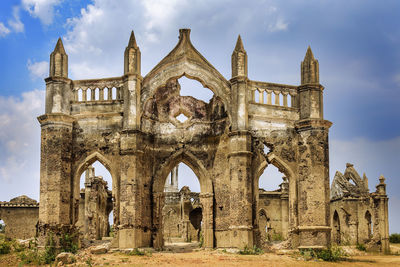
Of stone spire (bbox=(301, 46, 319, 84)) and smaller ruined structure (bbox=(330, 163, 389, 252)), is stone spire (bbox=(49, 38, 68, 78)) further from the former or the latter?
smaller ruined structure (bbox=(330, 163, 389, 252))

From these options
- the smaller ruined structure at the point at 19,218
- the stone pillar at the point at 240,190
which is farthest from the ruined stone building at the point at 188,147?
the smaller ruined structure at the point at 19,218

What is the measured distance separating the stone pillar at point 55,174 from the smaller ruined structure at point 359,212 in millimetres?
17442

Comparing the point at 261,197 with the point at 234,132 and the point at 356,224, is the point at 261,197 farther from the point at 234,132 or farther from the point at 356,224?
the point at 234,132

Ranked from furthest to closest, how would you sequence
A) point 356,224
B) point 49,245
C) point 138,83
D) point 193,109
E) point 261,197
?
point 261,197 → point 356,224 → point 193,109 → point 138,83 → point 49,245

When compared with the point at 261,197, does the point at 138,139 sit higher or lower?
higher

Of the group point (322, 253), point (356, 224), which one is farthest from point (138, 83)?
point (356, 224)

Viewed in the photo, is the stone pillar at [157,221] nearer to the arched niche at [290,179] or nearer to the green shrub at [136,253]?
the green shrub at [136,253]

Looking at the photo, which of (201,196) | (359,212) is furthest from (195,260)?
(359,212)

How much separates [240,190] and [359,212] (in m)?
13.5

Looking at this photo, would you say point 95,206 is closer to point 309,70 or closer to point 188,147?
point 188,147

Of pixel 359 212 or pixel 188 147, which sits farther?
pixel 359 212

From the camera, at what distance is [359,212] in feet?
103

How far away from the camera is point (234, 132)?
2133 centimetres

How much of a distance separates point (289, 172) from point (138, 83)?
715cm
